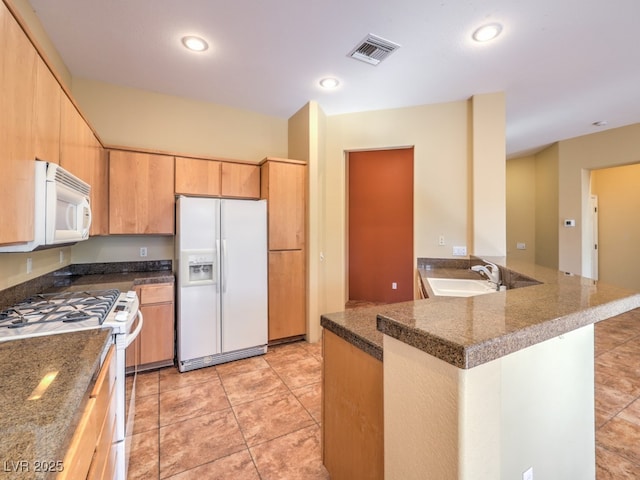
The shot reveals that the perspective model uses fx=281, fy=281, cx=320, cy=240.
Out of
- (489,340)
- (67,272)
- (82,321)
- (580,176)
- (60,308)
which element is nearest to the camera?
(489,340)

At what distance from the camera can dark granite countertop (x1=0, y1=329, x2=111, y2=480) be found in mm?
573

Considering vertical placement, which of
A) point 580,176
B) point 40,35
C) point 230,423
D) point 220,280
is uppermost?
point 40,35

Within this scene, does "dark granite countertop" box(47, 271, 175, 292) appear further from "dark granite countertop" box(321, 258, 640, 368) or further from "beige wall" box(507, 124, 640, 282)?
"beige wall" box(507, 124, 640, 282)

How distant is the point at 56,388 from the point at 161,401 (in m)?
1.72

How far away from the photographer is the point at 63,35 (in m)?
2.19

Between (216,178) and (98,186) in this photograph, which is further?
(216,178)

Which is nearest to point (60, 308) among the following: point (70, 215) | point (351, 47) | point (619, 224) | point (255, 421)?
point (70, 215)

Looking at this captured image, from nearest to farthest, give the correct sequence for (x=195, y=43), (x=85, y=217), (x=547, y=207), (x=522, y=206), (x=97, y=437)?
(x=97, y=437), (x=85, y=217), (x=195, y=43), (x=547, y=207), (x=522, y=206)

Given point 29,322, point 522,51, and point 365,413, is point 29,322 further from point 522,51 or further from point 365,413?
point 522,51

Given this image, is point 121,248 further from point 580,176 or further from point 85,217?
point 580,176

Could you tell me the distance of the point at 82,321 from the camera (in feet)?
4.37

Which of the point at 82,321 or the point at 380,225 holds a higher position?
the point at 380,225

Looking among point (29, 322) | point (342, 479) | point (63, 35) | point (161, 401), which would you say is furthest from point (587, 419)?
point (63, 35)

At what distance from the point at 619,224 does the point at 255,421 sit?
6.68m
